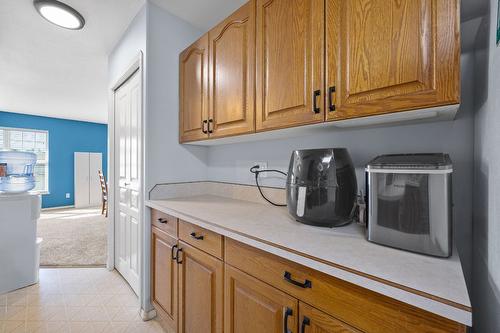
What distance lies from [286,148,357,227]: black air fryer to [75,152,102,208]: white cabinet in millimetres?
6730

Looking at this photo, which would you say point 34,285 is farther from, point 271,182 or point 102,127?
point 102,127

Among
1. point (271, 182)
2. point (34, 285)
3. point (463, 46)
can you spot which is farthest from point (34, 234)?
point (463, 46)

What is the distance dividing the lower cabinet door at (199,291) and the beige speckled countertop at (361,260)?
0.68 feet

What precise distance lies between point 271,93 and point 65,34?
2247mm

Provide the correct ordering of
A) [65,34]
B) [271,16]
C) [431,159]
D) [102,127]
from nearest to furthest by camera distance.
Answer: [431,159]
[271,16]
[65,34]
[102,127]

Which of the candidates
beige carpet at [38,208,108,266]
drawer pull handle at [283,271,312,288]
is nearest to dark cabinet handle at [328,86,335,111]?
drawer pull handle at [283,271,312,288]

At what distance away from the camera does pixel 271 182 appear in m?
1.62

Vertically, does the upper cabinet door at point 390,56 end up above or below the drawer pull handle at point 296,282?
above

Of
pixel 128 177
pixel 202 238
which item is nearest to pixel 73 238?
pixel 128 177

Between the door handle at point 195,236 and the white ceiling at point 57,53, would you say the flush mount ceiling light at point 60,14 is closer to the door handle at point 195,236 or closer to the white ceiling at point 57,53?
the white ceiling at point 57,53

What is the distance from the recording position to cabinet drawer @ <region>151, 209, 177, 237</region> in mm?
1430

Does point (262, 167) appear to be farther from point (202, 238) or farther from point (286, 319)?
point (286, 319)

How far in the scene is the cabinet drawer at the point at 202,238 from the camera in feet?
3.57

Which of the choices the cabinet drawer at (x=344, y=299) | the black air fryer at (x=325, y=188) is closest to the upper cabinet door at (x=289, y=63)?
the black air fryer at (x=325, y=188)
